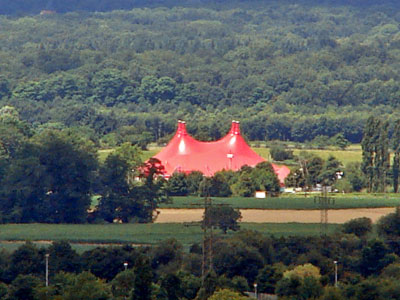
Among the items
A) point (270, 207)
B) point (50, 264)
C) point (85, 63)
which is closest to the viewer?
point (50, 264)

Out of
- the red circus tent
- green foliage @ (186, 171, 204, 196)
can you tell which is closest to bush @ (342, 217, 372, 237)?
green foliage @ (186, 171, 204, 196)

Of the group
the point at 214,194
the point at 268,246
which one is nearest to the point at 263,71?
the point at 214,194

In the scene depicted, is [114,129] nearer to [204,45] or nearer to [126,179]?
[126,179]

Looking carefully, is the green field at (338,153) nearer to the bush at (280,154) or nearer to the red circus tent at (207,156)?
the bush at (280,154)

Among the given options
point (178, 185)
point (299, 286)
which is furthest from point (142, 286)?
point (178, 185)

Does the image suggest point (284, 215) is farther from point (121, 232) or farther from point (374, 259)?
point (374, 259)

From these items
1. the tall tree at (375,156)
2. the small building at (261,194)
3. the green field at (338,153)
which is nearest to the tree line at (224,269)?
the small building at (261,194)
